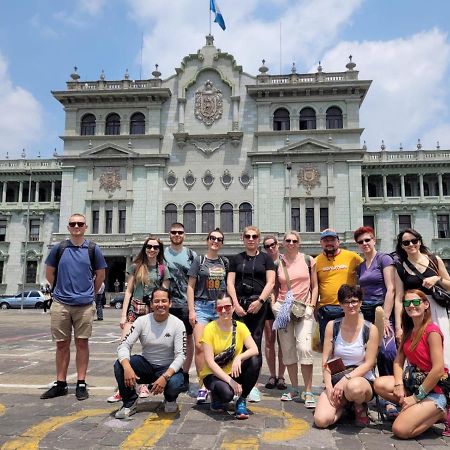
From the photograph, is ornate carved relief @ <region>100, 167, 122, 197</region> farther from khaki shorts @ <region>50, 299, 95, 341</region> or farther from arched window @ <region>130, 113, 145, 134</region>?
khaki shorts @ <region>50, 299, 95, 341</region>

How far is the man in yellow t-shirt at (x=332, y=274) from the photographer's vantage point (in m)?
6.17

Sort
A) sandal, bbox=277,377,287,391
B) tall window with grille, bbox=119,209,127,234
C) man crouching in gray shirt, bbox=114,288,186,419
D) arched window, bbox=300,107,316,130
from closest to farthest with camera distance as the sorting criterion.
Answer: man crouching in gray shirt, bbox=114,288,186,419
sandal, bbox=277,377,287,391
tall window with grille, bbox=119,209,127,234
arched window, bbox=300,107,316,130

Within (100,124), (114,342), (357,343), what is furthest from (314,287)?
(100,124)

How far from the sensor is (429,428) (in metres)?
4.88

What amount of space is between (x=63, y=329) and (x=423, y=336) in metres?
4.65

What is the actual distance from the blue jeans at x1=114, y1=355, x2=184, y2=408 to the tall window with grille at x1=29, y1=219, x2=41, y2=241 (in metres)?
41.3

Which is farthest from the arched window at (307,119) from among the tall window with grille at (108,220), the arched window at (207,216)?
the tall window with grille at (108,220)

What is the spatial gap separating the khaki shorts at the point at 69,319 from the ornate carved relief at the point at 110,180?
107 ft

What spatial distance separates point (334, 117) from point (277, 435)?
3583cm

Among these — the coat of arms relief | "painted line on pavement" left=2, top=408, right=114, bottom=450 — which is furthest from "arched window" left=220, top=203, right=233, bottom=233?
"painted line on pavement" left=2, top=408, right=114, bottom=450

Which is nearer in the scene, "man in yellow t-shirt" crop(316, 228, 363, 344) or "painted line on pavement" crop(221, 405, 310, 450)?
"painted line on pavement" crop(221, 405, 310, 450)

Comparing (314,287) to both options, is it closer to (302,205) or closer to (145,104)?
A: (302,205)

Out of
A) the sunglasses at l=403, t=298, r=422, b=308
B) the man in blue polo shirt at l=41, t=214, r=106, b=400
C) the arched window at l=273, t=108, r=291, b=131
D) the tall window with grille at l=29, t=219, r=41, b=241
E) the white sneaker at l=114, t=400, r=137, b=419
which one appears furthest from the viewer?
the tall window with grille at l=29, t=219, r=41, b=241

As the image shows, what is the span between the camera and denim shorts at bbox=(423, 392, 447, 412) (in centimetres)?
467
